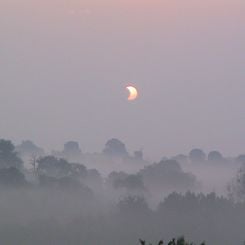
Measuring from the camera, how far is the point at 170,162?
15225cm

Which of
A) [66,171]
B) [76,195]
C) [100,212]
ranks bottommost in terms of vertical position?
[100,212]

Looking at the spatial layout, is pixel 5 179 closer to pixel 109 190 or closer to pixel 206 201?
pixel 109 190

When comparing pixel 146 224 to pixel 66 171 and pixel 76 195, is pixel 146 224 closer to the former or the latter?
pixel 76 195

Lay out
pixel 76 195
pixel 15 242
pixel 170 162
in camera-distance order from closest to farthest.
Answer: pixel 15 242 → pixel 76 195 → pixel 170 162

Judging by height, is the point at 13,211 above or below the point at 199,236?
above

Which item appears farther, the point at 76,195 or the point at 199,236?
the point at 76,195

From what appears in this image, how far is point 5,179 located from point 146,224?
3549cm

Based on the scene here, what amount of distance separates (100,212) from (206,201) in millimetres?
17697

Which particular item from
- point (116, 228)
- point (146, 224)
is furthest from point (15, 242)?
point (146, 224)

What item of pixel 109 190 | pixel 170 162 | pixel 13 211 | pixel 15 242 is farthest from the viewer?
pixel 170 162

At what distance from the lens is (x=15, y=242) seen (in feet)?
243

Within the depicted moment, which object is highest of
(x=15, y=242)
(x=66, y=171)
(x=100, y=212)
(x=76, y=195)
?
(x=66, y=171)

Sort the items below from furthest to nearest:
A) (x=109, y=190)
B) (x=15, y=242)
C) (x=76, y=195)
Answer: (x=109, y=190)
(x=76, y=195)
(x=15, y=242)

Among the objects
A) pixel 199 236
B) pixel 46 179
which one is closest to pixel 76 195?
pixel 46 179
